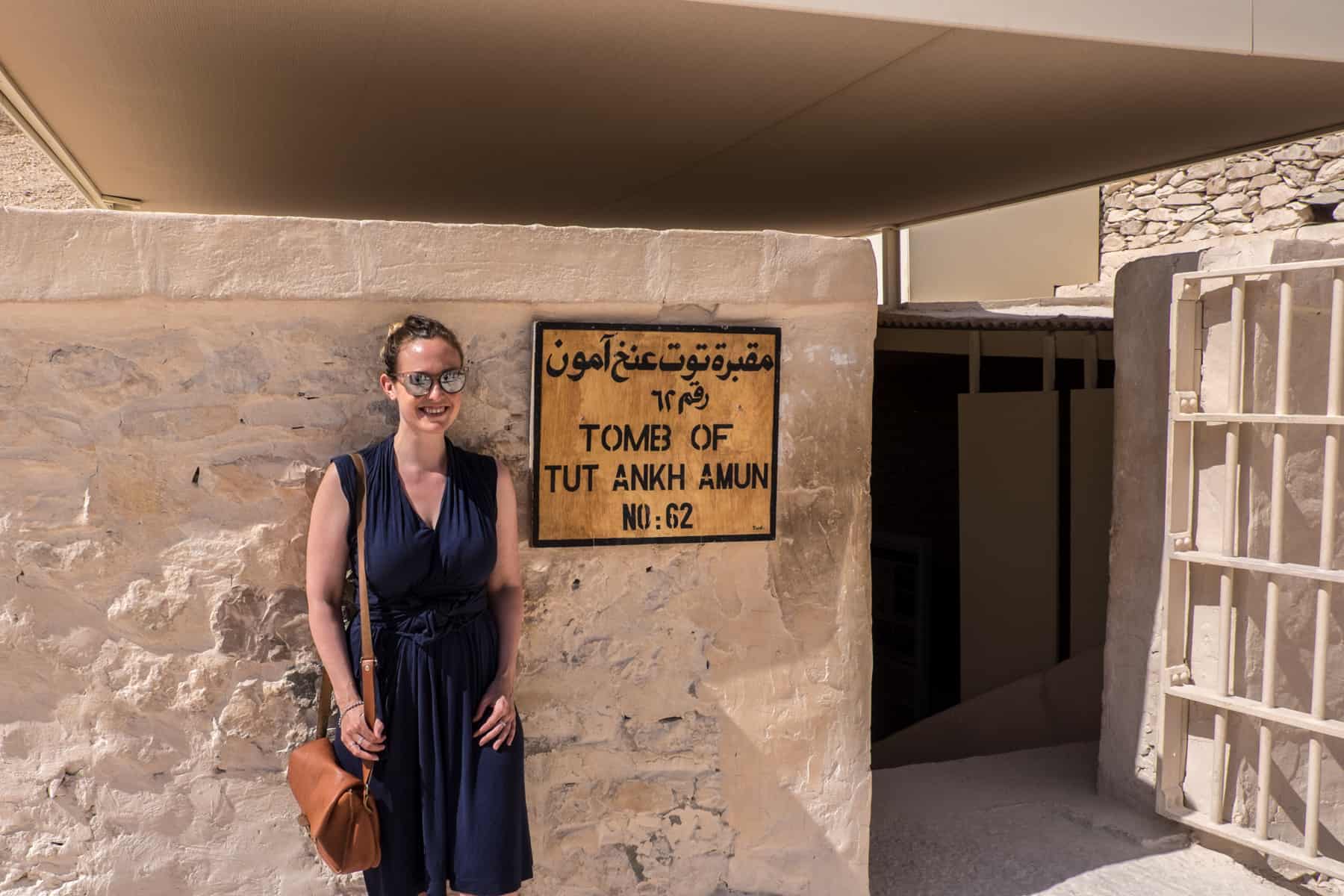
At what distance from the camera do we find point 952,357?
268 inches

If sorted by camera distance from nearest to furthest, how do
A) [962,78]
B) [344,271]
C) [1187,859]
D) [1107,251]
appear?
[344,271] < [1187,859] < [962,78] < [1107,251]

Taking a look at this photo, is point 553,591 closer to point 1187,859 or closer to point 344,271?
point 344,271

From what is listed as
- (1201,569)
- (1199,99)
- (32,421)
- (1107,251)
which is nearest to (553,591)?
(32,421)

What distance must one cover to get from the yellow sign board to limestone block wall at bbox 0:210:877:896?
0.05 metres

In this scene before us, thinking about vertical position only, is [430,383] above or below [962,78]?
below

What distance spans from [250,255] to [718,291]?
1.20 m

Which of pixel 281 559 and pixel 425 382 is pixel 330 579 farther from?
pixel 425 382

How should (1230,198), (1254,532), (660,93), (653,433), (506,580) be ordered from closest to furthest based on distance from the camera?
1. (506,580)
2. (653,433)
3. (1254,532)
4. (660,93)
5. (1230,198)

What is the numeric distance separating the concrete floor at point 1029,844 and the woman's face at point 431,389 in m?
2.06

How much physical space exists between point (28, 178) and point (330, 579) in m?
14.5

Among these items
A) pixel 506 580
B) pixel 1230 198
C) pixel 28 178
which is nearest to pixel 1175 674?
pixel 506 580

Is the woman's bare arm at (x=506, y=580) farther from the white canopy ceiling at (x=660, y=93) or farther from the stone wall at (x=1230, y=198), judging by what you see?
the stone wall at (x=1230, y=198)

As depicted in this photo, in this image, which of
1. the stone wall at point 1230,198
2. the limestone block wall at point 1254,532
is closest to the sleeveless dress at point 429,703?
the limestone block wall at point 1254,532

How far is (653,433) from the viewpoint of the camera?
289cm
